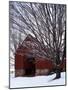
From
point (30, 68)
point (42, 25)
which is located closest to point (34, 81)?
point (30, 68)

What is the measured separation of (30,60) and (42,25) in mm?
399

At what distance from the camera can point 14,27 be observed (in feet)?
7.59

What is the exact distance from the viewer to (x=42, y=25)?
2.38 metres

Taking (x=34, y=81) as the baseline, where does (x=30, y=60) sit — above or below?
above

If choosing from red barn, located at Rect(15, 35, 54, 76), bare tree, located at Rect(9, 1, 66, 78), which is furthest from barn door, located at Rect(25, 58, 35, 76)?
bare tree, located at Rect(9, 1, 66, 78)

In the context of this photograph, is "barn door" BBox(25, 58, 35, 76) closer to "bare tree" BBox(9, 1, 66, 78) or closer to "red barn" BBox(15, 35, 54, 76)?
"red barn" BBox(15, 35, 54, 76)

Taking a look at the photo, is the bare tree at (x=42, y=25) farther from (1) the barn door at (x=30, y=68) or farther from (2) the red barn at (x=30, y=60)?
(1) the barn door at (x=30, y=68)

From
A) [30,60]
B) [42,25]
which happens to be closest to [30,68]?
[30,60]

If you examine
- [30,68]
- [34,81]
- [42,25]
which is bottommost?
[34,81]

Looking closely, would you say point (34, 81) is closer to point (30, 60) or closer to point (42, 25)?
point (30, 60)

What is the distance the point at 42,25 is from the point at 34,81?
0.61 m

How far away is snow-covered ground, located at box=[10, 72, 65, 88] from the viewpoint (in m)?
2.31

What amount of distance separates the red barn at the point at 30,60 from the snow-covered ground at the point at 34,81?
5cm

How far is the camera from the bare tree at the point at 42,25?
2.32 meters
